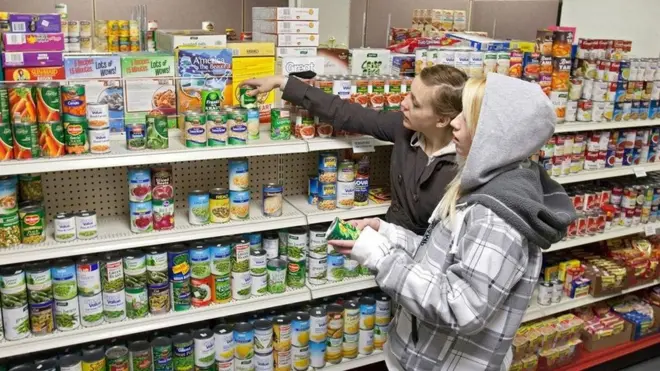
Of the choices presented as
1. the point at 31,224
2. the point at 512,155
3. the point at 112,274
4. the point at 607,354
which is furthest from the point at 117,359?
the point at 607,354

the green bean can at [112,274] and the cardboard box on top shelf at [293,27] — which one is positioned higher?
the cardboard box on top shelf at [293,27]

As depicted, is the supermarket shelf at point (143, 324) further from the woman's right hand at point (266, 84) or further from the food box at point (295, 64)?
the food box at point (295, 64)

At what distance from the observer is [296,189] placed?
10.7 feet

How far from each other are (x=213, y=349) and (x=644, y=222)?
2.99 metres

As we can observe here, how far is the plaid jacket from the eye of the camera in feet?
5.40

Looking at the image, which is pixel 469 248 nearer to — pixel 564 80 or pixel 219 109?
pixel 219 109

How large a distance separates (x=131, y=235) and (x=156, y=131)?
0.45m

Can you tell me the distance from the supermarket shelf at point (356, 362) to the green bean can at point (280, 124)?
3.93 feet

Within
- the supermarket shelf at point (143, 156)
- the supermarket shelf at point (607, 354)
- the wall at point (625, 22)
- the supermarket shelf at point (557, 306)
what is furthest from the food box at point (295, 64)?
the wall at point (625, 22)

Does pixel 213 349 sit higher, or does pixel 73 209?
pixel 73 209

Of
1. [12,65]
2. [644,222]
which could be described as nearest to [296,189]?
[12,65]


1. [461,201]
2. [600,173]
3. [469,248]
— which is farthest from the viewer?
[600,173]

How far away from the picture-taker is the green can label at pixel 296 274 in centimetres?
292

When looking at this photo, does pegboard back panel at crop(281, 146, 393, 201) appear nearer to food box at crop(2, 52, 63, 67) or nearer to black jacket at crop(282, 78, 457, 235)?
black jacket at crop(282, 78, 457, 235)
